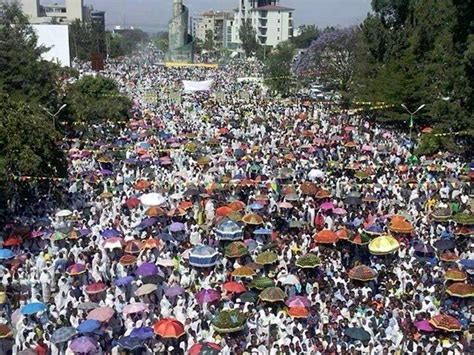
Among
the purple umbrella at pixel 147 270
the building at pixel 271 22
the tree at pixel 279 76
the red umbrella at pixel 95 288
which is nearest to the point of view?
the red umbrella at pixel 95 288

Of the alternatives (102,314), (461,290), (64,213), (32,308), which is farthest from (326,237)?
(64,213)

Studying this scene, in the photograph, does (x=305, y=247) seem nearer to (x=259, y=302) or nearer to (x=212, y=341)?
(x=259, y=302)

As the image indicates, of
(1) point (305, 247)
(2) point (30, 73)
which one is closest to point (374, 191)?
(1) point (305, 247)

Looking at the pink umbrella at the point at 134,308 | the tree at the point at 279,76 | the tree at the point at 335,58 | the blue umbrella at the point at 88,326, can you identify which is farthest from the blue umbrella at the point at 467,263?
the tree at the point at 279,76

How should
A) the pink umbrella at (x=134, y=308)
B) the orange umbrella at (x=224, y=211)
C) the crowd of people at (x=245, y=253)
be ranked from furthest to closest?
the orange umbrella at (x=224, y=211) < the pink umbrella at (x=134, y=308) < the crowd of people at (x=245, y=253)

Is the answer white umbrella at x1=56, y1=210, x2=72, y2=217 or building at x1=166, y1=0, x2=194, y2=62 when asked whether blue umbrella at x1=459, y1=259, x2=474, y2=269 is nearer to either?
white umbrella at x1=56, y1=210, x2=72, y2=217

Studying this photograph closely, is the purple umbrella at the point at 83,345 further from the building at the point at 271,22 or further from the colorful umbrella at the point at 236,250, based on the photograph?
the building at the point at 271,22

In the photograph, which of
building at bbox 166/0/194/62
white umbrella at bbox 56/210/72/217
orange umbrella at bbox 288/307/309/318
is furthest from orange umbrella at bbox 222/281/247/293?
building at bbox 166/0/194/62

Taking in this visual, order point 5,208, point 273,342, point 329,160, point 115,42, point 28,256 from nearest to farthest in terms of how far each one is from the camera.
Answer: point 273,342 → point 28,256 → point 5,208 → point 329,160 → point 115,42
